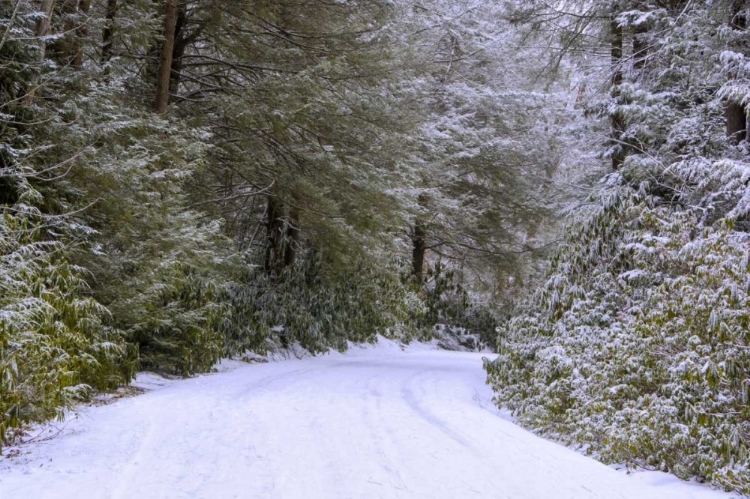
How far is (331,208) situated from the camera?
11844 mm

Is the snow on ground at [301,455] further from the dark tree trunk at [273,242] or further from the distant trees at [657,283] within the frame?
the dark tree trunk at [273,242]

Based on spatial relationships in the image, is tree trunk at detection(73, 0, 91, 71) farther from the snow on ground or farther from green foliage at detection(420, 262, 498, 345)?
green foliage at detection(420, 262, 498, 345)

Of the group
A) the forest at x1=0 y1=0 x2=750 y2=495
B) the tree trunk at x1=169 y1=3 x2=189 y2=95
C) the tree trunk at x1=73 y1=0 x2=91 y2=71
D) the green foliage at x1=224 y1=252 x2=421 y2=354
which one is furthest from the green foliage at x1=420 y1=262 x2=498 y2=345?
the tree trunk at x1=73 y1=0 x2=91 y2=71

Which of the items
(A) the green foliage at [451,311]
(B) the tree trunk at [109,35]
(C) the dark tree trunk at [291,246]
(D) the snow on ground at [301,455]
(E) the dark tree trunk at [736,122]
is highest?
(B) the tree trunk at [109,35]

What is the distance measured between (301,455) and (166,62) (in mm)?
7648

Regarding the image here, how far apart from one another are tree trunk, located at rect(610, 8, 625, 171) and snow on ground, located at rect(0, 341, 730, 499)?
5587 mm

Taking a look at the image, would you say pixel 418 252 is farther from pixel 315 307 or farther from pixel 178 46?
pixel 178 46

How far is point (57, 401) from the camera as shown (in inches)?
194

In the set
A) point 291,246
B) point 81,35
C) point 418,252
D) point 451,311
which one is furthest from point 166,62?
point 451,311

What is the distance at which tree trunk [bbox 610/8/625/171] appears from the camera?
10773mm

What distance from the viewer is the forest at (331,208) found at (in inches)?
213

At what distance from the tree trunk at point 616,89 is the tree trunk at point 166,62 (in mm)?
7101

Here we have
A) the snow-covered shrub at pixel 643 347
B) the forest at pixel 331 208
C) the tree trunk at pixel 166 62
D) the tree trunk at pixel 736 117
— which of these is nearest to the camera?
the snow-covered shrub at pixel 643 347

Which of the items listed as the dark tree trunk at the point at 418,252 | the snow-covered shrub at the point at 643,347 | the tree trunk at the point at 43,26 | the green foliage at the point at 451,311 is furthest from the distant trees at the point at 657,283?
the green foliage at the point at 451,311
